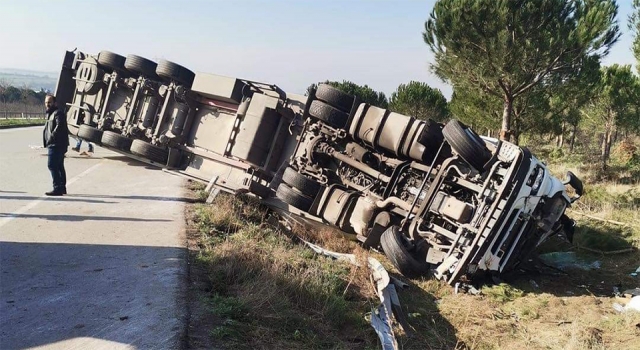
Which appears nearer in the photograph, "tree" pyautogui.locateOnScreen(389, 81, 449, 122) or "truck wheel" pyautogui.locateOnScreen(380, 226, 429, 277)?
"truck wheel" pyautogui.locateOnScreen(380, 226, 429, 277)

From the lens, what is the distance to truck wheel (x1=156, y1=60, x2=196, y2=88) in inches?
383

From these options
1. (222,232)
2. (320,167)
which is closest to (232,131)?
(320,167)

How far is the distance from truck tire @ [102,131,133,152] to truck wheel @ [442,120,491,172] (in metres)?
6.78

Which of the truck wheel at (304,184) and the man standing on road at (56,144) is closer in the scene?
the truck wheel at (304,184)

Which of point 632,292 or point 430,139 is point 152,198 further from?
point 632,292

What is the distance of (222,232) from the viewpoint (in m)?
6.39

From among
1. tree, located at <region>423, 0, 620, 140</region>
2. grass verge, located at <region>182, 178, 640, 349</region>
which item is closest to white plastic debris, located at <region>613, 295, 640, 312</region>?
grass verge, located at <region>182, 178, 640, 349</region>

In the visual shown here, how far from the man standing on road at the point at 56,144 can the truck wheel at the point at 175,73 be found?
100 inches

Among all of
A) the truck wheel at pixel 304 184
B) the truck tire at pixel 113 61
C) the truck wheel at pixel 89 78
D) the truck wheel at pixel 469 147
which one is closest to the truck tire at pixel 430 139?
the truck wheel at pixel 469 147

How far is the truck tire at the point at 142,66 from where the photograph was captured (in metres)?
10.1

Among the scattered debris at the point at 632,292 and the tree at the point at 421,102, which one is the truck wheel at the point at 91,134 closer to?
the scattered debris at the point at 632,292

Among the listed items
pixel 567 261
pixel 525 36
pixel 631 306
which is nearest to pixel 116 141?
pixel 567 261

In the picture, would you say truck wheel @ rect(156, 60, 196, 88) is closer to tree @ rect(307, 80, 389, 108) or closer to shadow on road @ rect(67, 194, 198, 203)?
shadow on road @ rect(67, 194, 198, 203)

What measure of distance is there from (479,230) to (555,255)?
2748mm
